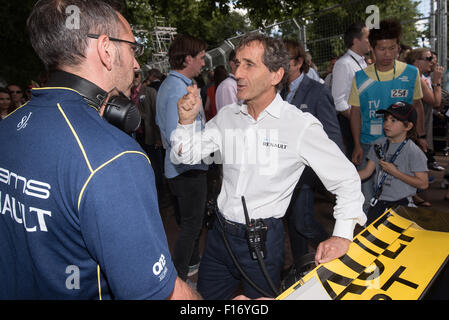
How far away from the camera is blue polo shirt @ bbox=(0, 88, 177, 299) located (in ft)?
3.16

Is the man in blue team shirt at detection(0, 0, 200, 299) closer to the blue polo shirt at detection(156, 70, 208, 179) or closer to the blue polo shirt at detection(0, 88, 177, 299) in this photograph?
the blue polo shirt at detection(0, 88, 177, 299)

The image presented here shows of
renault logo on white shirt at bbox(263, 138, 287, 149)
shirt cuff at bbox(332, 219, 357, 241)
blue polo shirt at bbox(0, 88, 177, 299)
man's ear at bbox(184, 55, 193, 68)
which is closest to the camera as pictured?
blue polo shirt at bbox(0, 88, 177, 299)

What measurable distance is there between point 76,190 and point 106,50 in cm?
58

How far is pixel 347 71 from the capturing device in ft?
13.6

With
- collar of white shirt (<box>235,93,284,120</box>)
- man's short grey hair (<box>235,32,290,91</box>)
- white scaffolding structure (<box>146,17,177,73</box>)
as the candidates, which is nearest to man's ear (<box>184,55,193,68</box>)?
man's short grey hair (<box>235,32,290,91</box>)

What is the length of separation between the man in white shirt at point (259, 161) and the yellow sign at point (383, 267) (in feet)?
0.37

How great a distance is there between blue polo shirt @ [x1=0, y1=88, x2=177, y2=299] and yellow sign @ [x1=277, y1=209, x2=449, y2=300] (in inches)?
28.2

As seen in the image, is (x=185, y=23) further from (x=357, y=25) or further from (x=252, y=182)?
(x=252, y=182)

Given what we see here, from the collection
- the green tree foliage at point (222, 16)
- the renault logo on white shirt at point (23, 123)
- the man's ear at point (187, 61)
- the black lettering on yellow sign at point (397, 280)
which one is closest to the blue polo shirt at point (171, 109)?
the man's ear at point (187, 61)

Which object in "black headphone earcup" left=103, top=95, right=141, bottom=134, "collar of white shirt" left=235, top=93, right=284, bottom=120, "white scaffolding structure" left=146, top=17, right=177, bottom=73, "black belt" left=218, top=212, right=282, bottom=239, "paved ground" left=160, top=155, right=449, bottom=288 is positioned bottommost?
"paved ground" left=160, top=155, right=449, bottom=288

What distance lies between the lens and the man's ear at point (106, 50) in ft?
3.92

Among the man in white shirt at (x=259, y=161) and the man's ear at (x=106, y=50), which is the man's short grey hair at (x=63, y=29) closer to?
the man's ear at (x=106, y=50)

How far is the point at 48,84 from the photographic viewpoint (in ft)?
3.84
